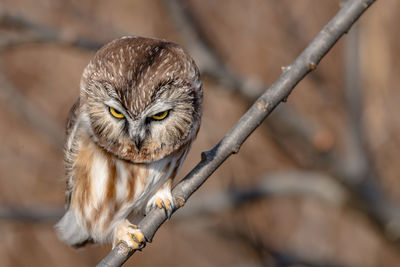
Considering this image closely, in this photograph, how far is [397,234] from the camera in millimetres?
6156

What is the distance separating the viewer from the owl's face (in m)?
3.29

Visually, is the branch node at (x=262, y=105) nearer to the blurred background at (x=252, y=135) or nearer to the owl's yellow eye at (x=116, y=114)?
the owl's yellow eye at (x=116, y=114)

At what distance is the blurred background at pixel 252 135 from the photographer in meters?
5.90

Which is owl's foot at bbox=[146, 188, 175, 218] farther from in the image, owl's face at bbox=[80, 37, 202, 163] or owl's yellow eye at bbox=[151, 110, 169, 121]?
owl's yellow eye at bbox=[151, 110, 169, 121]

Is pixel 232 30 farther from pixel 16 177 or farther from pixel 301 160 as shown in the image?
pixel 16 177

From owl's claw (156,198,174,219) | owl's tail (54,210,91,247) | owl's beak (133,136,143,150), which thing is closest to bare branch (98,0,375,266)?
owl's claw (156,198,174,219)

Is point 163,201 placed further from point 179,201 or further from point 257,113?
point 257,113

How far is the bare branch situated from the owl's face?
1.34 feet

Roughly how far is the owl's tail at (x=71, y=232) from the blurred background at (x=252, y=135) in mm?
1598

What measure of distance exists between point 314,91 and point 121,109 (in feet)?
15.6

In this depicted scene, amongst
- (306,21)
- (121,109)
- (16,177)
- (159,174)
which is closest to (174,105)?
(121,109)

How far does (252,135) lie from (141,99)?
4814 mm

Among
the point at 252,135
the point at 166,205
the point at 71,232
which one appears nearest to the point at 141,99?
the point at 166,205

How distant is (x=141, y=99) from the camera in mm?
3234
